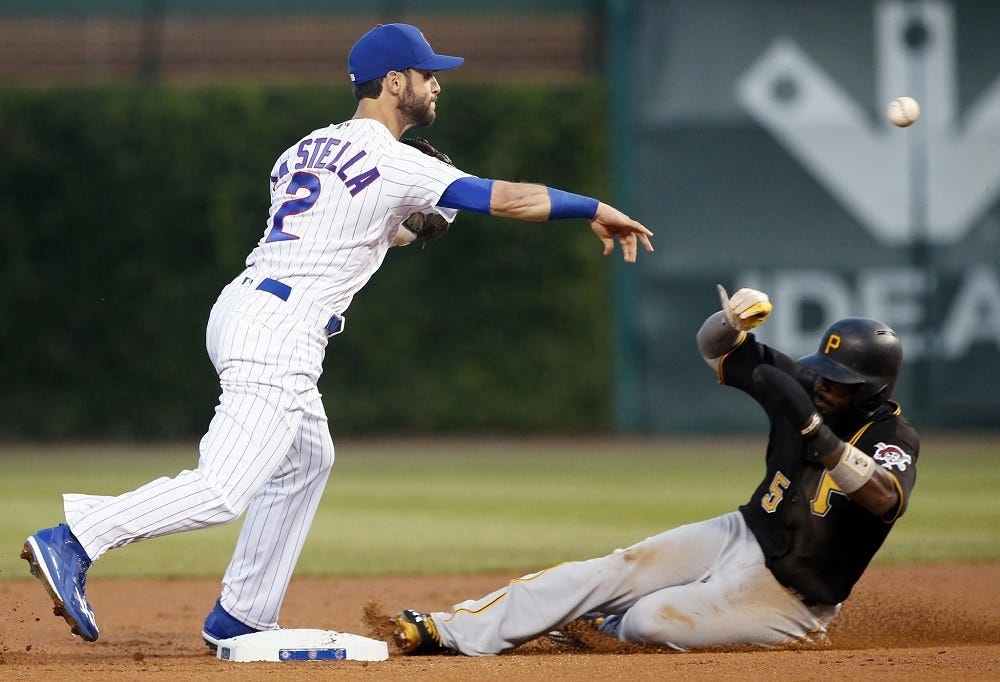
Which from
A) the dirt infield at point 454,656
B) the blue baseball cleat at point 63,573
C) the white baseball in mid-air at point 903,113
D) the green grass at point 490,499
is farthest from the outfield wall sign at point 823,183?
the blue baseball cleat at point 63,573

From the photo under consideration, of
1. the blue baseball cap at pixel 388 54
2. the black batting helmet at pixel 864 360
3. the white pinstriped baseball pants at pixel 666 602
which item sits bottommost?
the white pinstriped baseball pants at pixel 666 602

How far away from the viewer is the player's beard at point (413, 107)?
15.7 feet

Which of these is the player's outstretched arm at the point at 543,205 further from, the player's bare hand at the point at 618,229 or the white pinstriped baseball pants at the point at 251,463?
the white pinstriped baseball pants at the point at 251,463

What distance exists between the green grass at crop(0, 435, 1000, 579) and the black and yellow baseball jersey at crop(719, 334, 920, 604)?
8.91 ft

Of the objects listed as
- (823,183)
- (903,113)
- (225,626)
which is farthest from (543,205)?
(823,183)

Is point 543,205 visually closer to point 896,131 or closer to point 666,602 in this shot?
point 666,602

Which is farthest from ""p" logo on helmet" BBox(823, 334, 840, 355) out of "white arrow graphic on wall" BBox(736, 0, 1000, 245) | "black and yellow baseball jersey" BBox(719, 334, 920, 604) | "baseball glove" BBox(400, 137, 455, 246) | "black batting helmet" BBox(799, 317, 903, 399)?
"white arrow graphic on wall" BBox(736, 0, 1000, 245)

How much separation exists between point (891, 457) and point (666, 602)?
87cm

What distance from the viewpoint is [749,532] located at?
480cm

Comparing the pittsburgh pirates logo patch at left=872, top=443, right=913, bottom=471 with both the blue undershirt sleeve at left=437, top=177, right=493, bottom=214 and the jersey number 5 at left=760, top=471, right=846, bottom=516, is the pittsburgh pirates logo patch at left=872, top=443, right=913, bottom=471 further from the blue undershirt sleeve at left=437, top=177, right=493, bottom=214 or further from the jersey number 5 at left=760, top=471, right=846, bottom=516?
the blue undershirt sleeve at left=437, top=177, right=493, bottom=214

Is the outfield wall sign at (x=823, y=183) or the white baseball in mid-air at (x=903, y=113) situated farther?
the outfield wall sign at (x=823, y=183)

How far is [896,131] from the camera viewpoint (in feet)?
47.7

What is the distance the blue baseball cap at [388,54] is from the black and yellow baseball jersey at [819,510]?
5.03 feet

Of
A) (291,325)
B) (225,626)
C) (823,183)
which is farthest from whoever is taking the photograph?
(823,183)
